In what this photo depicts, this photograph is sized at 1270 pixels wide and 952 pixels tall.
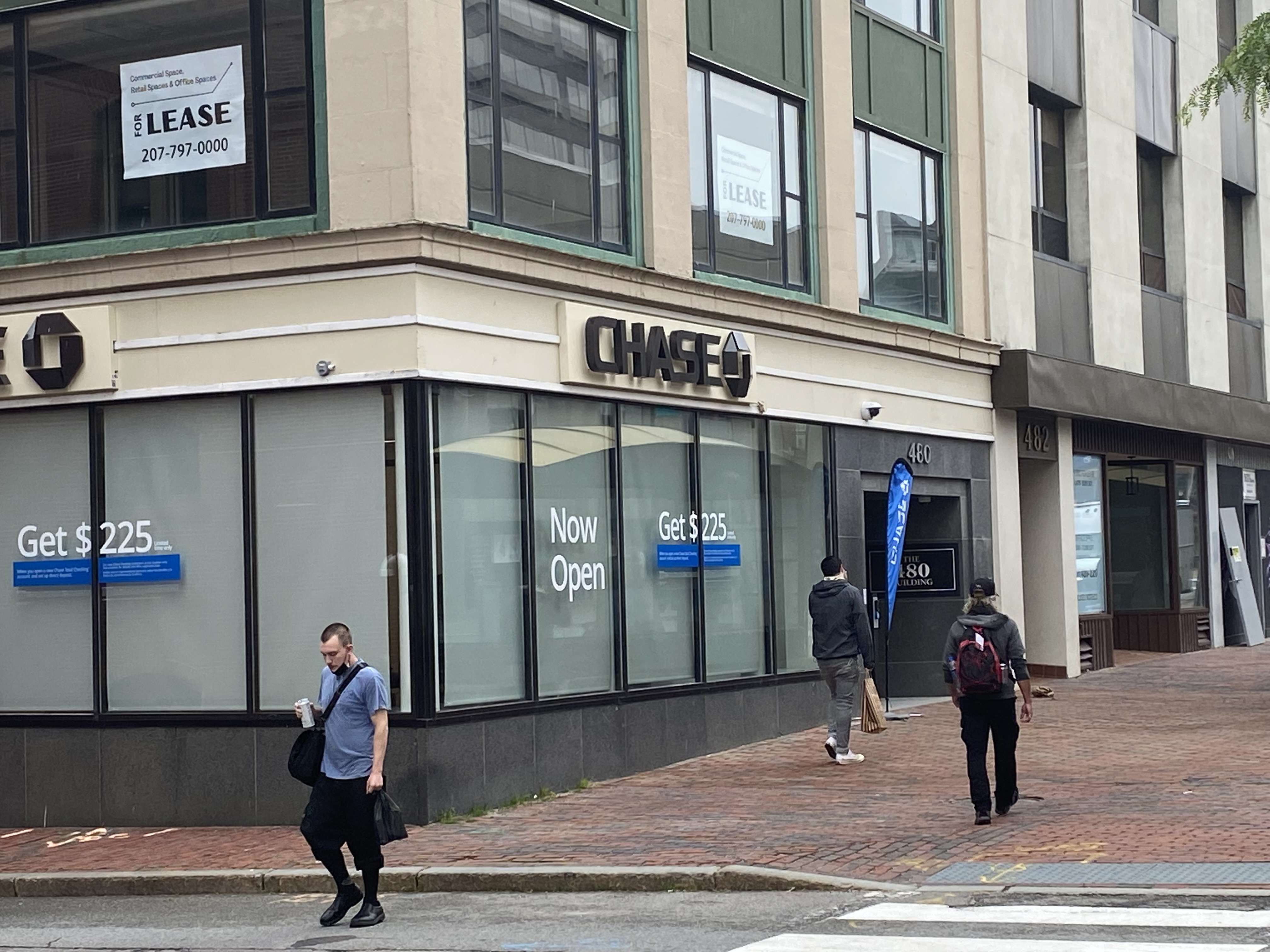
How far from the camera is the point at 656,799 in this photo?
50.7 feet

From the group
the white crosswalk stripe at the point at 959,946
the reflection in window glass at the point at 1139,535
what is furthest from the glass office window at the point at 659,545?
the reflection in window glass at the point at 1139,535

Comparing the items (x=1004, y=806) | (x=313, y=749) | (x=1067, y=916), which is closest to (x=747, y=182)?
(x=1004, y=806)

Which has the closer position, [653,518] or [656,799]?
[656,799]

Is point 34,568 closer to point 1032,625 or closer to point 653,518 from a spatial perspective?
point 653,518

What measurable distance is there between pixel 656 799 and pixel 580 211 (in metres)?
5.49

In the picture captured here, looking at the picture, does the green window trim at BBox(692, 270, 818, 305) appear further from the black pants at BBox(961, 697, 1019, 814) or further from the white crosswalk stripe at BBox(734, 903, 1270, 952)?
the white crosswalk stripe at BBox(734, 903, 1270, 952)

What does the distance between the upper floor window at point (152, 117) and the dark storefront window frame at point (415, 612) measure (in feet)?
5.68

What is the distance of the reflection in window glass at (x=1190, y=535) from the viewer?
29688 millimetres

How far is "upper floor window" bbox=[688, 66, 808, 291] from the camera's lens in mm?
18984

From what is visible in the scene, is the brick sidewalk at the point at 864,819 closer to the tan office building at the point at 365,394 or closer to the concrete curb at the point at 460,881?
the concrete curb at the point at 460,881

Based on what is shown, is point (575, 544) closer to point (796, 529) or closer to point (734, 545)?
point (734, 545)

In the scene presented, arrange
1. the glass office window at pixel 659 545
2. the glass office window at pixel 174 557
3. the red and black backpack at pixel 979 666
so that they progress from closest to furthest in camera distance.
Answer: the red and black backpack at pixel 979 666 → the glass office window at pixel 174 557 → the glass office window at pixel 659 545

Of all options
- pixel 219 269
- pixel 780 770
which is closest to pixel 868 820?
pixel 780 770

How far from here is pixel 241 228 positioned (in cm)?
1577
